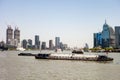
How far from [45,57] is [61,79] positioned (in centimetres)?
8910

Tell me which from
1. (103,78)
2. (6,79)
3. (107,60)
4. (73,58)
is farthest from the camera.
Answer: (73,58)

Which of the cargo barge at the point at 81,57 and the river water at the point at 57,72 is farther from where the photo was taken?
the cargo barge at the point at 81,57

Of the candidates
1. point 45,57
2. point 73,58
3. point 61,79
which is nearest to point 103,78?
point 61,79

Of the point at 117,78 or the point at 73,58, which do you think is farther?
the point at 73,58

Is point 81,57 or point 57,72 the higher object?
point 81,57

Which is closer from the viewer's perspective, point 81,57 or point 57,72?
point 57,72

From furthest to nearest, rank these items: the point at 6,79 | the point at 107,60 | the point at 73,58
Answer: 1. the point at 73,58
2. the point at 107,60
3. the point at 6,79

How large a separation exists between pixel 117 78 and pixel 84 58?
7482cm

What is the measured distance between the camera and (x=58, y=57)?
5679 inches

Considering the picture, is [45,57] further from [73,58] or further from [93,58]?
[93,58]

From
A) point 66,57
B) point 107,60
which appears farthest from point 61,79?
point 66,57

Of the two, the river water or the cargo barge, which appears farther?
the cargo barge

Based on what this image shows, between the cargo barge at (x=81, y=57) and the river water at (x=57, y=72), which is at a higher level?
the cargo barge at (x=81, y=57)

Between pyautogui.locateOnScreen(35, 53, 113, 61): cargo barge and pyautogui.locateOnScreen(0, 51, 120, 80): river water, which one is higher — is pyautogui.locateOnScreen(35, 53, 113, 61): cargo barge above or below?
above
